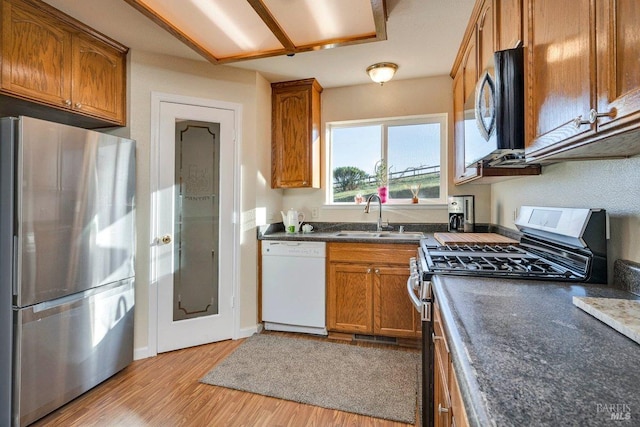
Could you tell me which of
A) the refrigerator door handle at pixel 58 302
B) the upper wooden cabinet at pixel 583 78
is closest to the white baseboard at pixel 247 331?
the refrigerator door handle at pixel 58 302

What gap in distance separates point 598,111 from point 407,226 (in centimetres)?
238

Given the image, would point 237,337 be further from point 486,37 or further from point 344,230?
point 486,37

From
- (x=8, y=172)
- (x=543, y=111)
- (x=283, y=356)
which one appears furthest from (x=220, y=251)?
(x=543, y=111)

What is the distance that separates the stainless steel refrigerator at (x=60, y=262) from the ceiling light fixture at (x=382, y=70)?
2096 millimetres

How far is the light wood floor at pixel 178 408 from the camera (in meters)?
1.66

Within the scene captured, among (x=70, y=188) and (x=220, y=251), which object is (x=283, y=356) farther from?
(x=70, y=188)

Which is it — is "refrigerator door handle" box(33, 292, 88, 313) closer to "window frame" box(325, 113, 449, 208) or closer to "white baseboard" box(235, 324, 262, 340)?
"white baseboard" box(235, 324, 262, 340)

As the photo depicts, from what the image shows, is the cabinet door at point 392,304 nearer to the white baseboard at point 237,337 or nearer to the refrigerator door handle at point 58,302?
the white baseboard at point 237,337

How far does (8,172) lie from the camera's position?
5.17 ft

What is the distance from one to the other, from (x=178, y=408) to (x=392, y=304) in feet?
5.46

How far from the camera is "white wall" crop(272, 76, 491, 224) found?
299cm

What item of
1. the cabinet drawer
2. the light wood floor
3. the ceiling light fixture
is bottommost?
the light wood floor

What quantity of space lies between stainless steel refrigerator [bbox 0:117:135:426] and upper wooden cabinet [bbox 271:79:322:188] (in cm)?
133

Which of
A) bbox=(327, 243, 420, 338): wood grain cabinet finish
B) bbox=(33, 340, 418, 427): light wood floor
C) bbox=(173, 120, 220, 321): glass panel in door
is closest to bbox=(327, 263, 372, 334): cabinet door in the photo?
bbox=(327, 243, 420, 338): wood grain cabinet finish
